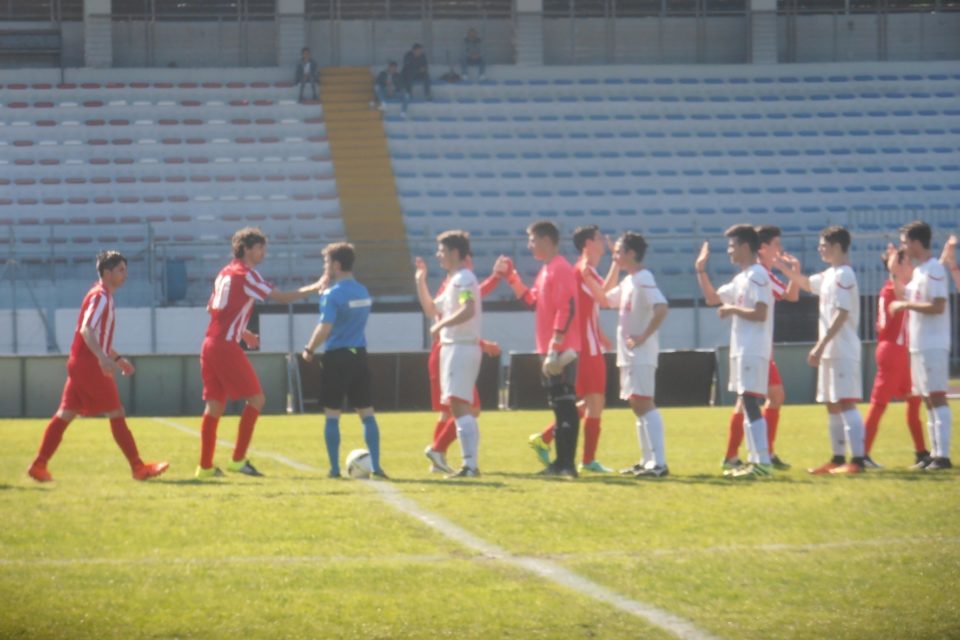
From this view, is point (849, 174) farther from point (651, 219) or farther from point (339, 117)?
point (339, 117)

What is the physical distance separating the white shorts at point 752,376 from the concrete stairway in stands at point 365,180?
17.7 m

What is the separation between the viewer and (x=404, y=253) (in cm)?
3134

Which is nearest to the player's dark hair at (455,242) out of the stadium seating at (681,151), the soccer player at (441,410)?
the soccer player at (441,410)

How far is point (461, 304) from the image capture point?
11.7m

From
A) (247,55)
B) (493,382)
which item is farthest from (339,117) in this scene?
(493,382)

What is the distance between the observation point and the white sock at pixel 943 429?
12.0 metres

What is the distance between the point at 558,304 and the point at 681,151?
2625 centimetres

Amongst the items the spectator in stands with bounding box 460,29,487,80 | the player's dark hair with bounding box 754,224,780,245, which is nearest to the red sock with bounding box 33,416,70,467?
the player's dark hair with bounding box 754,224,780,245

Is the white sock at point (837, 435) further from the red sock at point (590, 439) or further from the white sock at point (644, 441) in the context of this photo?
the red sock at point (590, 439)

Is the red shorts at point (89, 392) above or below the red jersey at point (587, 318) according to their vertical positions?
below

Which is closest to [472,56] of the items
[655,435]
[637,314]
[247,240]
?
[247,240]

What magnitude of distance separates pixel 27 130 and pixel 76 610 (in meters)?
31.8

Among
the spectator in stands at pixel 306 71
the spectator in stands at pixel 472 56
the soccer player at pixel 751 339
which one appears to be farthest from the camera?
the spectator in stands at pixel 472 56

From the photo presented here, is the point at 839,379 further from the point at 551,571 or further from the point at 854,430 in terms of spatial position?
the point at 551,571
